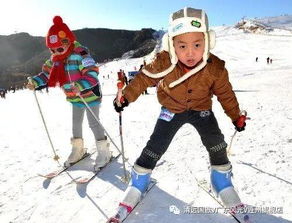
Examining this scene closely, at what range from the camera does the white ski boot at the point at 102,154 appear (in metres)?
5.46

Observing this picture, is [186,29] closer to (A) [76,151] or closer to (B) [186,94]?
(B) [186,94]

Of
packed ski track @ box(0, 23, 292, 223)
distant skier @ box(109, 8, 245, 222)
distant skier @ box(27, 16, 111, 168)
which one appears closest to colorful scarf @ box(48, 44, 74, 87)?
distant skier @ box(27, 16, 111, 168)

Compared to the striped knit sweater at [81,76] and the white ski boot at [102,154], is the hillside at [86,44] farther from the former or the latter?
the white ski boot at [102,154]

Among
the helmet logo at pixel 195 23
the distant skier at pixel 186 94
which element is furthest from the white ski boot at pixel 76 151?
the helmet logo at pixel 195 23

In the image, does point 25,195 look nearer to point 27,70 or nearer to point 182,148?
point 182,148

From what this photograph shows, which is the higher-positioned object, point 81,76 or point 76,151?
point 81,76

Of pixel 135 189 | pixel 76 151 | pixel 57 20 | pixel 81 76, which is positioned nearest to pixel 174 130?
pixel 135 189

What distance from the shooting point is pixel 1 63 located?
11425cm

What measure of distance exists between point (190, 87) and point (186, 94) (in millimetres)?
84

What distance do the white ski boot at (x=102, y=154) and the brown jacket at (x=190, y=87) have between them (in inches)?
78.3

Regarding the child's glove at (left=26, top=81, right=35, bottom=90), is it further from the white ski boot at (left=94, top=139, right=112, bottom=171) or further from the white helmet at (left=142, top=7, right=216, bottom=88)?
the white helmet at (left=142, top=7, right=216, bottom=88)

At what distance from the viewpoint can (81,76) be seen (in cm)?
539

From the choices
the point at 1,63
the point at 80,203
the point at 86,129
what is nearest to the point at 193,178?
the point at 80,203

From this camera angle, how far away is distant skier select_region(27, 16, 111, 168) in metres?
5.23
